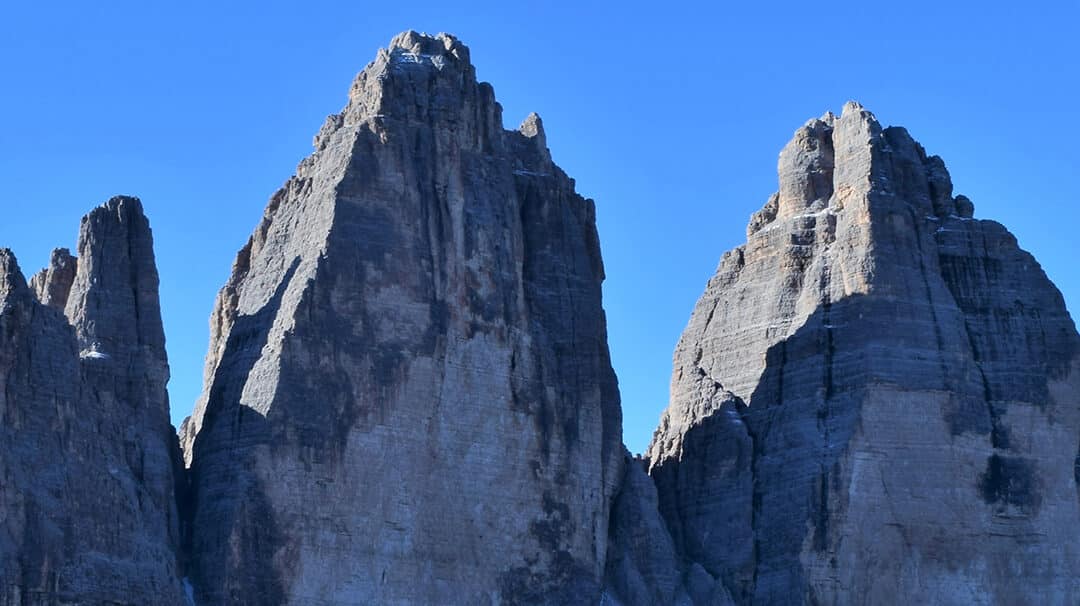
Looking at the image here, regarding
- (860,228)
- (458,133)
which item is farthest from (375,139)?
(860,228)

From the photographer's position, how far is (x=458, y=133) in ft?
392

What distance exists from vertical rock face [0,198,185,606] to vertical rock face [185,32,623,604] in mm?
2595

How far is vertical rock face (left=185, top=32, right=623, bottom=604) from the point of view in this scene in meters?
111

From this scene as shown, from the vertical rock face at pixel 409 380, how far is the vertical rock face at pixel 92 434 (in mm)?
2595

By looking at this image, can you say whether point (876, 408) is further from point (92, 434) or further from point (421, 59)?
point (92, 434)

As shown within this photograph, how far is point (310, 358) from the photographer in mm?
112812

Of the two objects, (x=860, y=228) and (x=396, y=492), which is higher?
(x=860, y=228)

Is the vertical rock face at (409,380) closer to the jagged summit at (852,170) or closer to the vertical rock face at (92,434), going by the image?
the vertical rock face at (92,434)

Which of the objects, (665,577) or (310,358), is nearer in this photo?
(310,358)

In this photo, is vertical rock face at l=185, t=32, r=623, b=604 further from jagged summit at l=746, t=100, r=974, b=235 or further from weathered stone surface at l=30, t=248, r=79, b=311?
jagged summit at l=746, t=100, r=974, b=235

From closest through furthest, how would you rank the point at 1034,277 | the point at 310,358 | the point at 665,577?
the point at 310,358 → the point at 665,577 → the point at 1034,277

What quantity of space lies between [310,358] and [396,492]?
17.5 ft

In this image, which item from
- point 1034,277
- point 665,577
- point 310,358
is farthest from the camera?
point 1034,277

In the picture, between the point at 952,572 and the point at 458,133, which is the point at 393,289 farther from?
the point at 952,572
